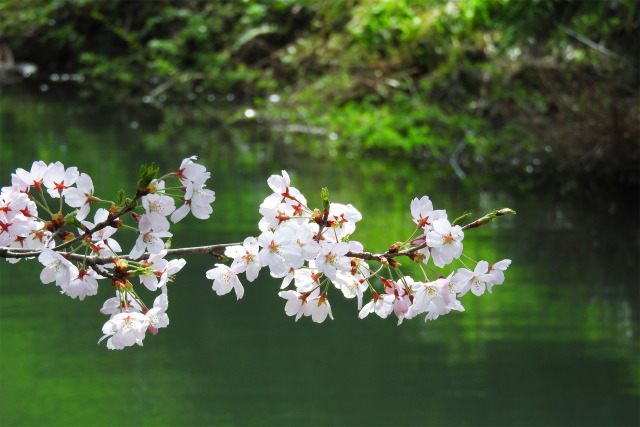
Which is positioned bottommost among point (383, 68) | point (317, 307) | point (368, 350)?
point (368, 350)

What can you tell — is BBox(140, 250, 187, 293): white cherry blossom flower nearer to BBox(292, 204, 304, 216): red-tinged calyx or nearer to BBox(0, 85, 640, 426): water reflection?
BBox(292, 204, 304, 216): red-tinged calyx

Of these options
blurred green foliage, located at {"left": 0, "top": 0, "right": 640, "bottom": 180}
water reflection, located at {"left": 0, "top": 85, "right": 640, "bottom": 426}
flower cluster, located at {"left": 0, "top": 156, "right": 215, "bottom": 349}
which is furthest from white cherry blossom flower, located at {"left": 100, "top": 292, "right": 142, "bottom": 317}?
blurred green foliage, located at {"left": 0, "top": 0, "right": 640, "bottom": 180}

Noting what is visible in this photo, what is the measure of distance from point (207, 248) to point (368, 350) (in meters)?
3.99

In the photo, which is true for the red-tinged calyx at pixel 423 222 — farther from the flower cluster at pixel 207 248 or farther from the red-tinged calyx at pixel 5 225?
the red-tinged calyx at pixel 5 225

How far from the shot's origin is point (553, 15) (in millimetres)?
6406

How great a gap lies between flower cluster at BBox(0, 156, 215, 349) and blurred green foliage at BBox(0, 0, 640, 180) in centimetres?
561

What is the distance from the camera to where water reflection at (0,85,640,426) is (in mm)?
4270

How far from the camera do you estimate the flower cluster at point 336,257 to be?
855mm

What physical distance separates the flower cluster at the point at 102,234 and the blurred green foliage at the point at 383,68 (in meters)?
5.61

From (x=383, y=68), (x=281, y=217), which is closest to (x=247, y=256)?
(x=281, y=217)

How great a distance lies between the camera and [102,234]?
0.97m

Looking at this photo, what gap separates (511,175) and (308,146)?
2109 mm

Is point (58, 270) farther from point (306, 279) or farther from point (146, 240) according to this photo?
point (306, 279)

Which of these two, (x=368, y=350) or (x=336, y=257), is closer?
(x=336, y=257)
